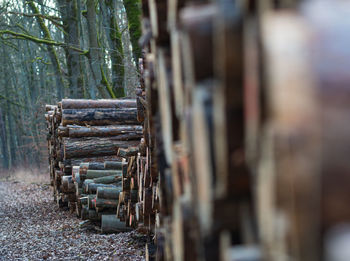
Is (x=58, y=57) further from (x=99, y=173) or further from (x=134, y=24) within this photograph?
(x=99, y=173)

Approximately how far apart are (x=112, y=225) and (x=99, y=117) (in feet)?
8.94

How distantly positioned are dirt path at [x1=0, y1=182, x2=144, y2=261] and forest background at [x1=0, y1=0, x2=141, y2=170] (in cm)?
370

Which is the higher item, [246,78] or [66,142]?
[246,78]

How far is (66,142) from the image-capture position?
8.53m

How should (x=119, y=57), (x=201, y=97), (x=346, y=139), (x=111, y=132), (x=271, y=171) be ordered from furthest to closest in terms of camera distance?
1. (x=119, y=57)
2. (x=111, y=132)
3. (x=201, y=97)
4. (x=271, y=171)
5. (x=346, y=139)

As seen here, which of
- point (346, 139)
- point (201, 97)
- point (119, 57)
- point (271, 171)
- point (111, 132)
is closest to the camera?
point (346, 139)

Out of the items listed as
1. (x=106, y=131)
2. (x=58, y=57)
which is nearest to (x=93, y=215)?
(x=106, y=131)

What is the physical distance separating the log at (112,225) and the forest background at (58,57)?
3743mm

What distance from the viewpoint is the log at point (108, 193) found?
6.55 metres

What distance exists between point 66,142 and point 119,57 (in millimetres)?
5473

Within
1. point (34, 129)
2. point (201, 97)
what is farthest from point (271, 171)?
point (34, 129)

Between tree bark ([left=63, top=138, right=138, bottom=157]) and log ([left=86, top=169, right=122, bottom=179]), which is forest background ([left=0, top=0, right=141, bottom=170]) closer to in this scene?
tree bark ([left=63, top=138, right=138, bottom=157])

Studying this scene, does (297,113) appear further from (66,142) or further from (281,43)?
(66,142)

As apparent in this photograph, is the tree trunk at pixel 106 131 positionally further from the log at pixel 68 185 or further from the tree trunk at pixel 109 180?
the tree trunk at pixel 109 180
